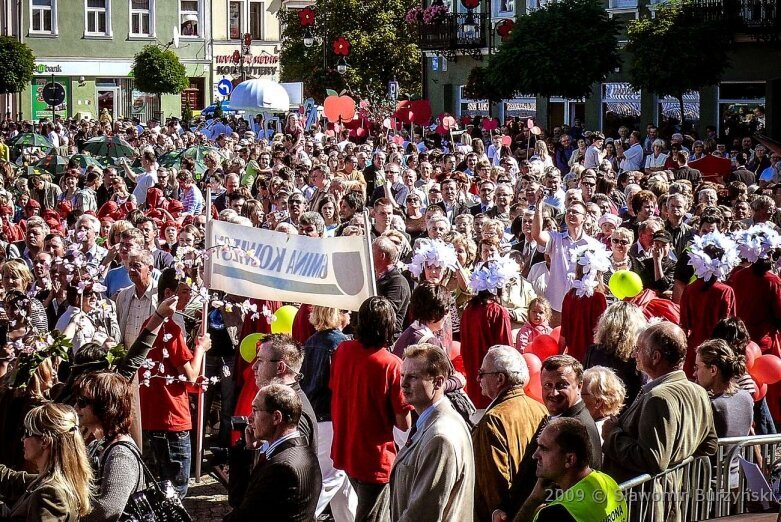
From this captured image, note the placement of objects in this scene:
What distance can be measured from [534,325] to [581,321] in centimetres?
50

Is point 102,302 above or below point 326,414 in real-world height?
above

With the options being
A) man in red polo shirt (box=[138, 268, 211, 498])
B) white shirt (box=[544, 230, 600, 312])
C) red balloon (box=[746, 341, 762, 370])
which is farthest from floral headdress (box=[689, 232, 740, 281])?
man in red polo shirt (box=[138, 268, 211, 498])

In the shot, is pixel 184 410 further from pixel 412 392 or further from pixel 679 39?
pixel 679 39

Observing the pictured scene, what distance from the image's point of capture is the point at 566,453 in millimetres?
5492

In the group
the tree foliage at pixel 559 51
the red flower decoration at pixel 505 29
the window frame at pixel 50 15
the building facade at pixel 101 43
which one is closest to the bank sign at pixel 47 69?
the building facade at pixel 101 43

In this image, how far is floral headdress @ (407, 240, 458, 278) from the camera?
372 inches

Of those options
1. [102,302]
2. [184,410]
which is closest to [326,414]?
[184,410]

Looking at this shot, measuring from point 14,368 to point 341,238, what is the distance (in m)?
2.66

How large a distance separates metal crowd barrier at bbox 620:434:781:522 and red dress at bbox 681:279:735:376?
1788mm

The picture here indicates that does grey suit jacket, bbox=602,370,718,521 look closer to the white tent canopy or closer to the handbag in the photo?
the handbag

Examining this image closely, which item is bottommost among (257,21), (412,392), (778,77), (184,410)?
(184,410)

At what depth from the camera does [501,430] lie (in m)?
6.40

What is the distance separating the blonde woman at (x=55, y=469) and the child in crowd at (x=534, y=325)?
14.3ft

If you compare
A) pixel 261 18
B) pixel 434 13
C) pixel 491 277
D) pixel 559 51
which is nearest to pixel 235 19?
pixel 261 18
